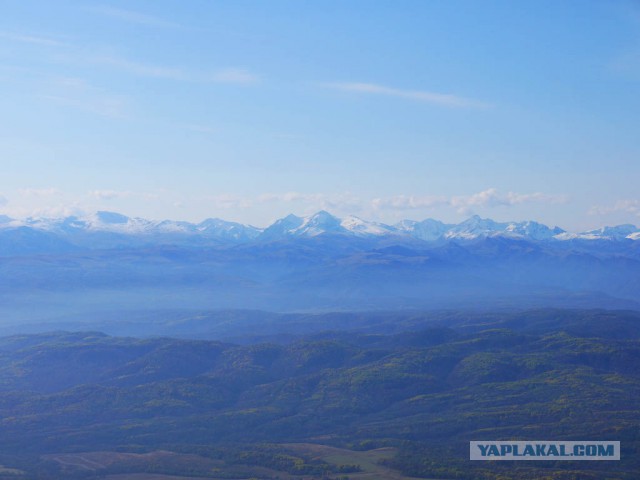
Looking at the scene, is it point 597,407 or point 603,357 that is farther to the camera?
point 603,357

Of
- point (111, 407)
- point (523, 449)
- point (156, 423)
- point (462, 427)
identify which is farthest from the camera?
point (111, 407)

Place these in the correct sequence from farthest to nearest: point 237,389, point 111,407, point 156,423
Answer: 1. point 237,389
2. point 111,407
3. point 156,423

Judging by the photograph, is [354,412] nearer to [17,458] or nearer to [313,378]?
[313,378]

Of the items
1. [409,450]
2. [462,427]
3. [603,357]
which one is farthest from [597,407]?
[603,357]

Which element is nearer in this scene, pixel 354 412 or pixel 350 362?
pixel 354 412

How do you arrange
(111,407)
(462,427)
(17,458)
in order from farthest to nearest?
(111,407) < (462,427) < (17,458)

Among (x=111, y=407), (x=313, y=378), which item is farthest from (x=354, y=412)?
(x=111, y=407)

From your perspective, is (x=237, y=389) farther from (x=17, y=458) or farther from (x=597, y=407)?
(x=597, y=407)

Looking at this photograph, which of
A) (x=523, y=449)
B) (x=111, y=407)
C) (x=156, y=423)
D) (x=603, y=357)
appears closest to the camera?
(x=523, y=449)

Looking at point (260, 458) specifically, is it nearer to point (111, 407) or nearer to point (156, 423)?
point (156, 423)
